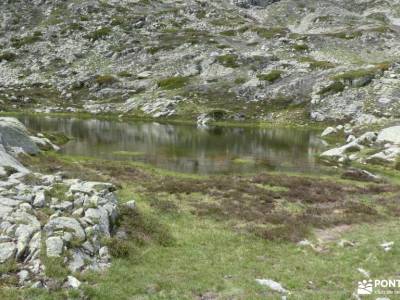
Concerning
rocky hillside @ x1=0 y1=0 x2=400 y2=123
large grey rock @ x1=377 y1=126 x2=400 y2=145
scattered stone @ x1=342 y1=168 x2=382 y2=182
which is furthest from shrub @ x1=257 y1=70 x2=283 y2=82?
scattered stone @ x1=342 y1=168 x2=382 y2=182

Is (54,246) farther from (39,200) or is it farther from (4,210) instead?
(39,200)

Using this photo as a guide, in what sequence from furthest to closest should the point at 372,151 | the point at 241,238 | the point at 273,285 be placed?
the point at 372,151 < the point at 241,238 < the point at 273,285

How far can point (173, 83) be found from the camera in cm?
12825

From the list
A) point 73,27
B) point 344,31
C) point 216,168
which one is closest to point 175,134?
point 216,168

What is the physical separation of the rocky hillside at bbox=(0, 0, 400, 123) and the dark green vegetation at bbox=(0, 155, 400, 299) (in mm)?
68001

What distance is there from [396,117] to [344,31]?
8798 centimetres

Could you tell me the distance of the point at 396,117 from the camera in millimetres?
95812

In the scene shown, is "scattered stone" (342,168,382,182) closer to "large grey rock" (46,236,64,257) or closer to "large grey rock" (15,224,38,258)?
"large grey rock" (46,236,64,257)

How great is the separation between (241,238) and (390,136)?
5124 cm

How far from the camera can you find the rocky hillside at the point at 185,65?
4451 inches

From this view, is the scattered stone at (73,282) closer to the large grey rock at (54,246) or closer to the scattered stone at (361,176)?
the large grey rock at (54,246)

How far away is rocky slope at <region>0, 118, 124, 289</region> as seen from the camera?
660 inches

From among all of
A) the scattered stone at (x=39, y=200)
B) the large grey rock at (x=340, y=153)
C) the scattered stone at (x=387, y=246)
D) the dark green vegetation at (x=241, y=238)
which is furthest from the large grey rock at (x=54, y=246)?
the large grey rock at (x=340, y=153)

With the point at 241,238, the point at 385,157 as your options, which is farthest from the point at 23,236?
the point at 385,157
